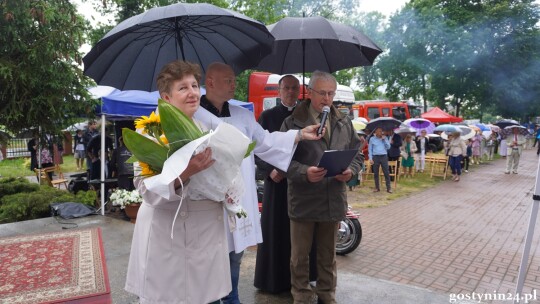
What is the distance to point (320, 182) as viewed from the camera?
309 cm

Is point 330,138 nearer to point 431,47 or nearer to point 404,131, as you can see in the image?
point 404,131

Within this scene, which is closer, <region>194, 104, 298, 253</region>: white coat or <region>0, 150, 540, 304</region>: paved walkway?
<region>194, 104, 298, 253</region>: white coat

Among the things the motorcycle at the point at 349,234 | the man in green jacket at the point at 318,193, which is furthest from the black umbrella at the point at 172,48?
the motorcycle at the point at 349,234

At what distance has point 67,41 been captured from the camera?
713 cm

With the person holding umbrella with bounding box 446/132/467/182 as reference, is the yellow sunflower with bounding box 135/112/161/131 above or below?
above

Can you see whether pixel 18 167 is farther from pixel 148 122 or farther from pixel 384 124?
pixel 148 122

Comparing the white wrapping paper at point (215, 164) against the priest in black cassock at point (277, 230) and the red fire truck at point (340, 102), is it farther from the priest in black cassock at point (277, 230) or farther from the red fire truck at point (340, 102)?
Result: the red fire truck at point (340, 102)

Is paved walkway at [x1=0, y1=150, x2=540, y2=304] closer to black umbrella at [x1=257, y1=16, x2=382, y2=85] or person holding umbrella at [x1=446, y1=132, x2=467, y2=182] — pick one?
black umbrella at [x1=257, y1=16, x2=382, y2=85]

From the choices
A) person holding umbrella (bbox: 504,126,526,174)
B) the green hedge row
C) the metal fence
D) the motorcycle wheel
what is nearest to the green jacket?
the motorcycle wheel

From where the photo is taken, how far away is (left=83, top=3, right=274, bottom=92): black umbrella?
2.76 metres

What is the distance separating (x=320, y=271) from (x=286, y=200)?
0.73 meters

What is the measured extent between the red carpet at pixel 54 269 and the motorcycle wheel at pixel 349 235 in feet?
10.2

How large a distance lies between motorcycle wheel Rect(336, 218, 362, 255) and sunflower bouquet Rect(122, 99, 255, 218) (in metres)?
3.61

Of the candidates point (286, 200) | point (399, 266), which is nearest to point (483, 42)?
point (399, 266)
